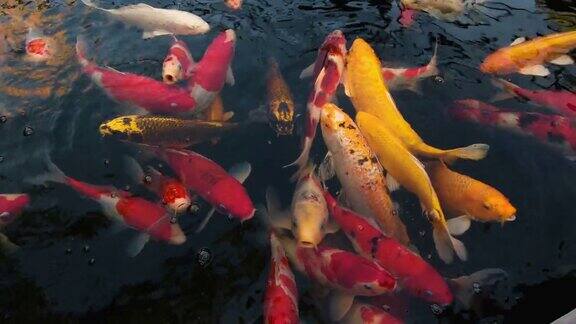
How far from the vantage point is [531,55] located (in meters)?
6.20

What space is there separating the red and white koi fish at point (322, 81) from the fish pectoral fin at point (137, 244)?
169cm

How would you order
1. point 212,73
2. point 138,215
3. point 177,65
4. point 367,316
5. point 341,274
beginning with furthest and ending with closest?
point 177,65 < point 212,73 < point 138,215 < point 341,274 < point 367,316

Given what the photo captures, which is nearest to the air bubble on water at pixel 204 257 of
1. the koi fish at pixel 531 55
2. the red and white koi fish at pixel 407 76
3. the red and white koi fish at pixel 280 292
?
the red and white koi fish at pixel 280 292

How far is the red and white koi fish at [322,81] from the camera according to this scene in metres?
5.27

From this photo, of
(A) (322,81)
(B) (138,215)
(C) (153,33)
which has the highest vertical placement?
(A) (322,81)

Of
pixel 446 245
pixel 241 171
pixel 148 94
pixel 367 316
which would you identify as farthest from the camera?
pixel 148 94

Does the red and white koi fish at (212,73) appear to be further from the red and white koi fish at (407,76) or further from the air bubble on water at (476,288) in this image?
the air bubble on water at (476,288)

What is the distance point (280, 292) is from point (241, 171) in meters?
1.53

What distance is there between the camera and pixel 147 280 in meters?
4.54

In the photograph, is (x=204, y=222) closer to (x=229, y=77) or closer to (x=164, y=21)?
(x=229, y=77)

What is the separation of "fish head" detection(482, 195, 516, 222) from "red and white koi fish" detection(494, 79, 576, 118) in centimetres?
190

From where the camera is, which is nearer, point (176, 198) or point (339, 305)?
point (339, 305)

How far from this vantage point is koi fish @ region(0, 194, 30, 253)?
15.7 feet

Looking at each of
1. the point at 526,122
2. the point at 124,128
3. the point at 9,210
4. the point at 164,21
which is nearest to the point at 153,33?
the point at 164,21
